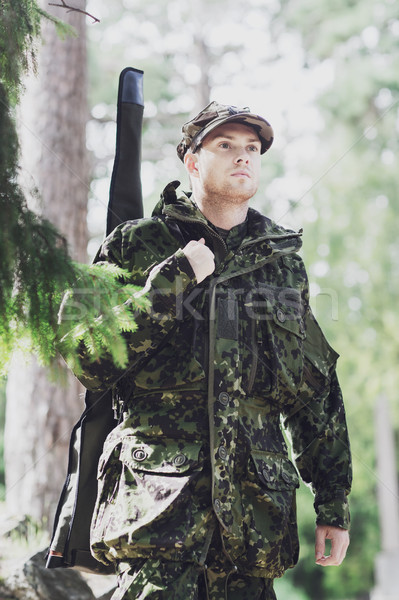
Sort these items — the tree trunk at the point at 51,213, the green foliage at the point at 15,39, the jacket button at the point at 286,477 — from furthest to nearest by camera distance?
the tree trunk at the point at 51,213 → the jacket button at the point at 286,477 → the green foliage at the point at 15,39

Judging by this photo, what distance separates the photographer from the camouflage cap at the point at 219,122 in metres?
3.25

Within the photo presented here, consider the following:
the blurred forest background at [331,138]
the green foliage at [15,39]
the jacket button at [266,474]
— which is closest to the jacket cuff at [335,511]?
the jacket button at [266,474]

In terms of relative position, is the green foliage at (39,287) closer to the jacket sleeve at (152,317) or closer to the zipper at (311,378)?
the jacket sleeve at (152,317)

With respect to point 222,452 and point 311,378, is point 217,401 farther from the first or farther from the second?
point 311,378

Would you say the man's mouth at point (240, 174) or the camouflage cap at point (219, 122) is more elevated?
the camouflage cap at point (219, 122)

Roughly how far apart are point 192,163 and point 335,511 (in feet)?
5.32

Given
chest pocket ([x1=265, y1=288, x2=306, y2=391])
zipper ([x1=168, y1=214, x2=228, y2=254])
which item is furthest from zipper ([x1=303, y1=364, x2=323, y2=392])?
zipper ([x1=168, y1=214, x2=228, y2=254])

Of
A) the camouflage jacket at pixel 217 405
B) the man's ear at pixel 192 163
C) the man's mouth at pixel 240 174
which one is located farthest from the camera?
the man's ear at pixel 192 163

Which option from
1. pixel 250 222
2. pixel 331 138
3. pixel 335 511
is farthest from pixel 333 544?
pixel 331 138

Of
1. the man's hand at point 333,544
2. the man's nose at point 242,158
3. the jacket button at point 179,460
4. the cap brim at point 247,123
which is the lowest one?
the man's hand at point 333,544

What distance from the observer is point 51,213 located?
6742 mm

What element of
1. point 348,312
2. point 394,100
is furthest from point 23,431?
point 394,100

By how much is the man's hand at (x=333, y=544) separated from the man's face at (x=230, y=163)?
1396 mm

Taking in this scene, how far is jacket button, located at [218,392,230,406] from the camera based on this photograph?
2834 mm
